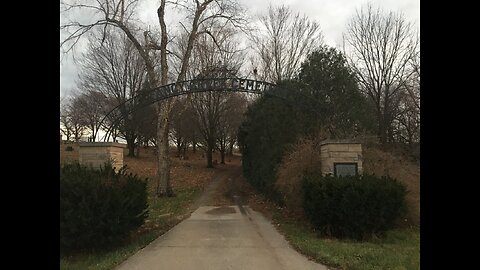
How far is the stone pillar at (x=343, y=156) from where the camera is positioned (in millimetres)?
8578

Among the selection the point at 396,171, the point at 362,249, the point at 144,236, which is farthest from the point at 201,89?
the point at 362,249

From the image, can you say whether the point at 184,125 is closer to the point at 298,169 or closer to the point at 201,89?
the point at 201,89

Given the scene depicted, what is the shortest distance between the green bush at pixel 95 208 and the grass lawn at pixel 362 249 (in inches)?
123

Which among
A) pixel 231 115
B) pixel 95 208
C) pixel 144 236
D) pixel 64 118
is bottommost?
pixel 144 236

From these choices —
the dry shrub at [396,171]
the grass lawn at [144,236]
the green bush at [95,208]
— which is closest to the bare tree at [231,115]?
the grass lawn at [144,236]

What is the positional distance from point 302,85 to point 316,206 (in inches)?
203

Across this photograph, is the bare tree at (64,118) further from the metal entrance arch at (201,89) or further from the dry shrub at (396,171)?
the dry shrub at (396,171)

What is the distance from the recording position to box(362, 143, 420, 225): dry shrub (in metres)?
8.82

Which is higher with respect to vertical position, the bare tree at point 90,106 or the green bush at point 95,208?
the bare tree at point 90,106

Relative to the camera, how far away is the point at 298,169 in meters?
9.75

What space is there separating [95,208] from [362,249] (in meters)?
4.52
